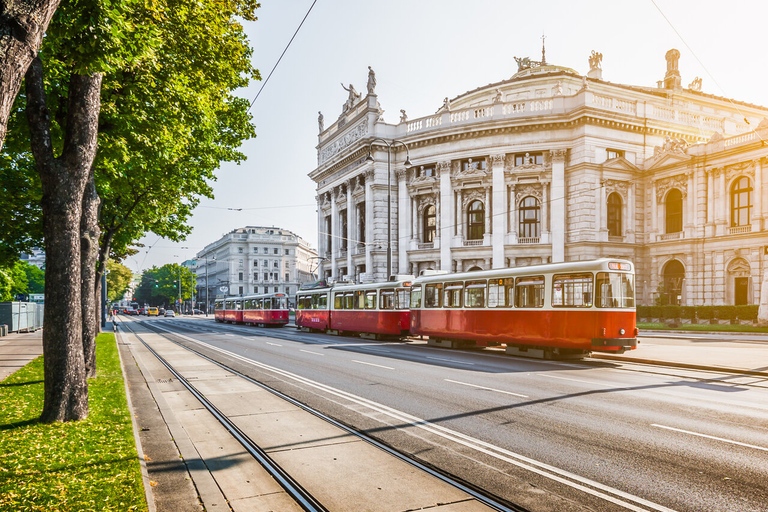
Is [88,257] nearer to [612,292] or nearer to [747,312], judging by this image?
[612,292]

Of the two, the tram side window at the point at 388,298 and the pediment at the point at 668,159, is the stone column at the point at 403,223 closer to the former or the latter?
the pediment at the point at 668,159

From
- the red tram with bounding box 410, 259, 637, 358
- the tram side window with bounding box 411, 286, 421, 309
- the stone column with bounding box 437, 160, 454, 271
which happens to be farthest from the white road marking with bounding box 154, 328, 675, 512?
the stone column with bounding box 437, 160, 454, 271

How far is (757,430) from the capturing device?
825 cm

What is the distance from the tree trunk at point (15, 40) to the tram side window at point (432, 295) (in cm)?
2081

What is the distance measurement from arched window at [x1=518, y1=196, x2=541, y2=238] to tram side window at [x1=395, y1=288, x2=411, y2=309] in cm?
2071

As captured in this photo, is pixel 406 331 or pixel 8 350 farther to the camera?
pixel 406 331

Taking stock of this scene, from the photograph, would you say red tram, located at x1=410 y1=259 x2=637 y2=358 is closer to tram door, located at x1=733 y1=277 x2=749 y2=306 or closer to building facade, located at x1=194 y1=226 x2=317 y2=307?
tram door, located at x1=733 y1=277 x2=749 y2=306

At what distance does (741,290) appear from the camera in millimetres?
36781

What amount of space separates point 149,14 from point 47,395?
272 inches

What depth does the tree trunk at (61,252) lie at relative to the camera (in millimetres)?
8383

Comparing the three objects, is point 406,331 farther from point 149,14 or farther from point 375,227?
point 375,227

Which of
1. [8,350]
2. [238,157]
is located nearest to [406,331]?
[238,157]

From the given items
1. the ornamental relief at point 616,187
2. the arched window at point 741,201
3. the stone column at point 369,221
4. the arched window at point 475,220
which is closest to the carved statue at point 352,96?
the stone column at point 369,221

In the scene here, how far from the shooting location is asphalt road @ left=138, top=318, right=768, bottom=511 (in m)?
5.85
